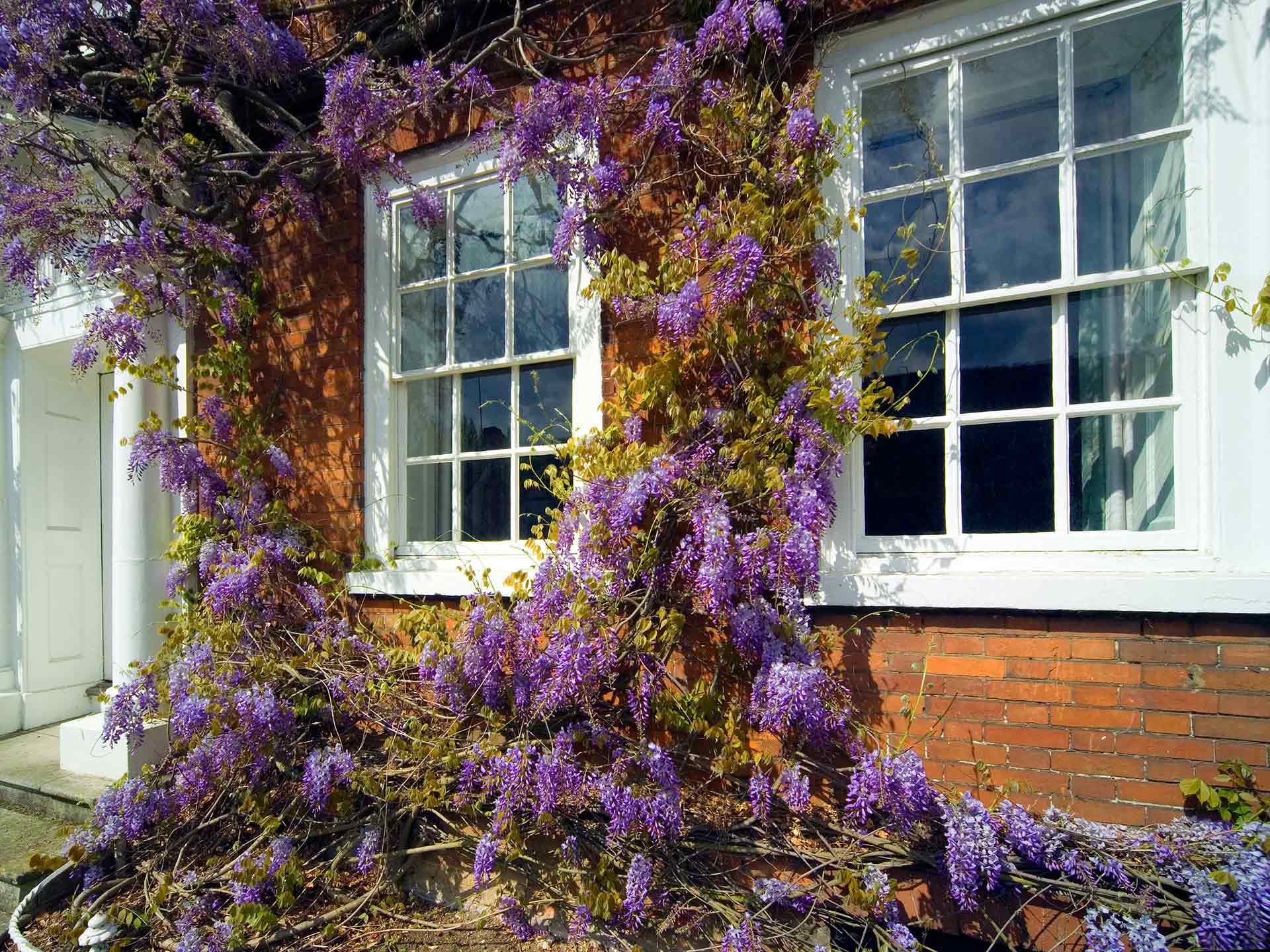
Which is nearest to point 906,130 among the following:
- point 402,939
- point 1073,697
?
point 1073,697

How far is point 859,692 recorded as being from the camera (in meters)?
2.74

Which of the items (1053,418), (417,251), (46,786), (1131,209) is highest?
(417,251)

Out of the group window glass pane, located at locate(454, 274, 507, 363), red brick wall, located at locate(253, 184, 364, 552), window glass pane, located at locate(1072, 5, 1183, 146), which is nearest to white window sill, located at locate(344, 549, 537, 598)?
red brick wall, located at locate(253, 184, 364, 552)

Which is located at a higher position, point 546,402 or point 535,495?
point 546,402

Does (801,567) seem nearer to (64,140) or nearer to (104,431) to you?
(64,140)

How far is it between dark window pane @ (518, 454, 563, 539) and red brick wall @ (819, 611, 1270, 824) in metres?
1.51

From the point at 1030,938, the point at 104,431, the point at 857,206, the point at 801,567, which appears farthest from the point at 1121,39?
the point at 104,431

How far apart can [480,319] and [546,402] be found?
64cm

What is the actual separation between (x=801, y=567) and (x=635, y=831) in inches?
47.3

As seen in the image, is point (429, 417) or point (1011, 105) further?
point (429, 417)

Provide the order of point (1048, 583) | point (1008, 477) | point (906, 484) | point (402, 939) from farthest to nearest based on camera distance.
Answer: point (402, 939), point (906, 484), point (1008, 477), point (1048, 583)

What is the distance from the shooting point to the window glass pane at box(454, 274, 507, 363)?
3.70m

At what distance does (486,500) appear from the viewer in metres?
3.67

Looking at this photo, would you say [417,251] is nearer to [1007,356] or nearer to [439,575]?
[439,575]
